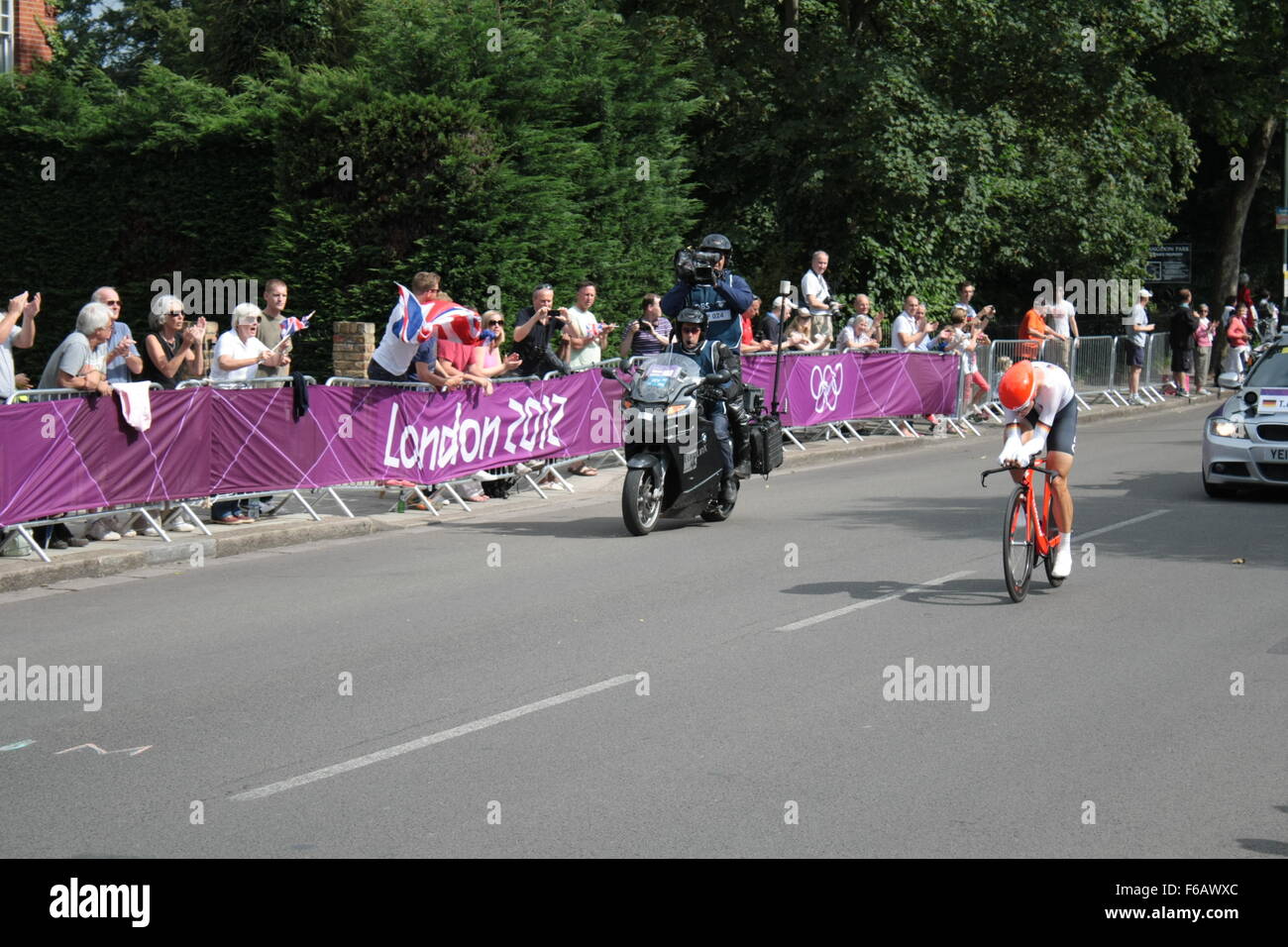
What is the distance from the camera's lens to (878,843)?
5.46 metres

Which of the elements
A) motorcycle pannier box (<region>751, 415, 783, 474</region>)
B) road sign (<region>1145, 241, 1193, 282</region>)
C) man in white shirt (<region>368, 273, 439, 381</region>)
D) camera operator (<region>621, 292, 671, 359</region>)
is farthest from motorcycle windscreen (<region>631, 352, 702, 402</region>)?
road sign (<region>1145, 241, 1193, 282</region>)

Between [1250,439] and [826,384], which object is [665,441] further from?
[826,384]

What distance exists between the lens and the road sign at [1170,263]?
47000 mm

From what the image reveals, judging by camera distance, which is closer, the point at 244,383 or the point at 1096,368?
the point at 244,383

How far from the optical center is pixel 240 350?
46.4 ft

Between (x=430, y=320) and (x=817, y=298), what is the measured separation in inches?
344

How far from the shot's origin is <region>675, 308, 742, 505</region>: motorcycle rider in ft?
45.4

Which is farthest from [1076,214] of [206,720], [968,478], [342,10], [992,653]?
[206,720]

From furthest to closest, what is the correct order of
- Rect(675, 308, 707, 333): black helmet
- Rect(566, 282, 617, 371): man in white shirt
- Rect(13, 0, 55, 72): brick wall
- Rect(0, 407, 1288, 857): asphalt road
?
Rect(13, 0, 55, 72): brick wall → Rect(566, 282, 617, 371): man in white shirt → Rect(675, 308, 707, 333): black helmet → Rect(0, 407, 1288, 857): asphalt road

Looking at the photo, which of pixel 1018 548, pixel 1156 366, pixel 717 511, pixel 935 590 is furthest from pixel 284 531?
pixel 1156 366

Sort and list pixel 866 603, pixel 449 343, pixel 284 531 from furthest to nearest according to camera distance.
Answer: pixel 449 343
pixel 284 531
pixel 866 603

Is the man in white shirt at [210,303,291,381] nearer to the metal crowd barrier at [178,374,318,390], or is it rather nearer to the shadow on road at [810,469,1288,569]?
the metal crowd barrier at [178,374,318,390]

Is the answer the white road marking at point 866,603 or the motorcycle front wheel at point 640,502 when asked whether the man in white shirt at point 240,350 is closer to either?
the motorcycle front wheel at point 640,502

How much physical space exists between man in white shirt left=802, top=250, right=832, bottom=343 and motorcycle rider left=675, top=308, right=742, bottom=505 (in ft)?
27.5
